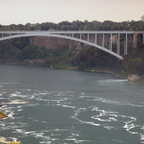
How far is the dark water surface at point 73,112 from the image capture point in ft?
53.9

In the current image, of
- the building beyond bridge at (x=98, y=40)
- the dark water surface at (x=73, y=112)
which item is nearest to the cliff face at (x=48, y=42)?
the building beyond bridge at (x=98, y=40)

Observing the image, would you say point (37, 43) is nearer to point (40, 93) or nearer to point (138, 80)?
point (138, 80)

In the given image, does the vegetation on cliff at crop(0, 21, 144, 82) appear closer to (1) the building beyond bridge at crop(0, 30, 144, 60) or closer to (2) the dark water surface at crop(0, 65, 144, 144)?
(1) the building beyond bridge at crop(0, 30, 144, 60)

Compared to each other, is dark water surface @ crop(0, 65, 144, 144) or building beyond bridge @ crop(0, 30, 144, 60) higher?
building beyond bridge @ crop(0, 30, 144, 60)

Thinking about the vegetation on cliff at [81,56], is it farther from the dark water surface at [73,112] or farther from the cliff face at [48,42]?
the dark water surface at [73,112]

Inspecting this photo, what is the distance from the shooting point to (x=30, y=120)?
18641 millimetres

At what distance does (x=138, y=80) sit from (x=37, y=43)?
1373 inches

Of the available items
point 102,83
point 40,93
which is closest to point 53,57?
point 102,83

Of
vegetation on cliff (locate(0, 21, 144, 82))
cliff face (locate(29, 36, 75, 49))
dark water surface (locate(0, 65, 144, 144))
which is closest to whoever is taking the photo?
dark water surface (locate(0, 65, 144, 144))

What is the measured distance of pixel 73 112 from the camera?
66.8 feet

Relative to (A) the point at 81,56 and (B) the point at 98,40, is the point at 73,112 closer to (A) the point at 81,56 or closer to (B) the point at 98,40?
(A) the point at 81,56

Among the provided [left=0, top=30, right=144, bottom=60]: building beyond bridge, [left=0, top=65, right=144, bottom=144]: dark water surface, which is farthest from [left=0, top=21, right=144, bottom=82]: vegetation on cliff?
[left=0, top=65, right=144, bottom=144]: dark water surface

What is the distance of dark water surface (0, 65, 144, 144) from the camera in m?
16.4

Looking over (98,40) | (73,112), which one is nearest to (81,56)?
(98,40)
